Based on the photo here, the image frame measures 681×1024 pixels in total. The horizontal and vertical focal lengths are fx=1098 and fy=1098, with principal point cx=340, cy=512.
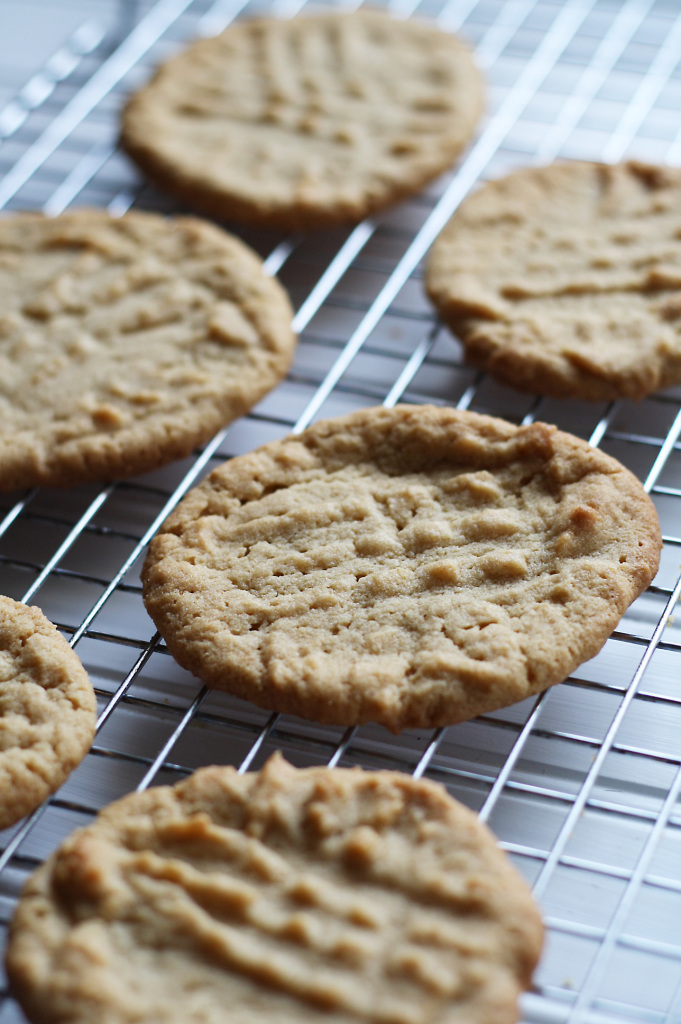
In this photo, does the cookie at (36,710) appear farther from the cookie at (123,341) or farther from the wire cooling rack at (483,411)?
the cookie at (123,341)

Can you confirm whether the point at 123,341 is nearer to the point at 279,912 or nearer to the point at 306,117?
the point at 306,117

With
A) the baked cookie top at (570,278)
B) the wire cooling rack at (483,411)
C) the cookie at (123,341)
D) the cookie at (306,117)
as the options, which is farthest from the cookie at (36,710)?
the cookie at (306,117)

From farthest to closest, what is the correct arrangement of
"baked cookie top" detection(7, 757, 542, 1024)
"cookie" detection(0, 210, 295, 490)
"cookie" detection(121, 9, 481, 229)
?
"cookie" detection(121, 9, 481, 229)
"cookie" detection(0, 210, 295, 490)
"baked cookie top" detection(7, 757, 542, 1024)

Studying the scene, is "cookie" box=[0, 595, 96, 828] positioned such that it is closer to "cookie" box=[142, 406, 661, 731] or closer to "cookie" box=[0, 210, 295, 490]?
"cookie" box=[142, 406, 661, 731]

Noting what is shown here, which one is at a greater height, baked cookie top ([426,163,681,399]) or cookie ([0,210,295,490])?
cookie ([0,210,295,490])

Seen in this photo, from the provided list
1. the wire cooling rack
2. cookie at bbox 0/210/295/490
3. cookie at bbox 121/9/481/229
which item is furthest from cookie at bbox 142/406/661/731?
cookie at bbox 121/9/481/229
